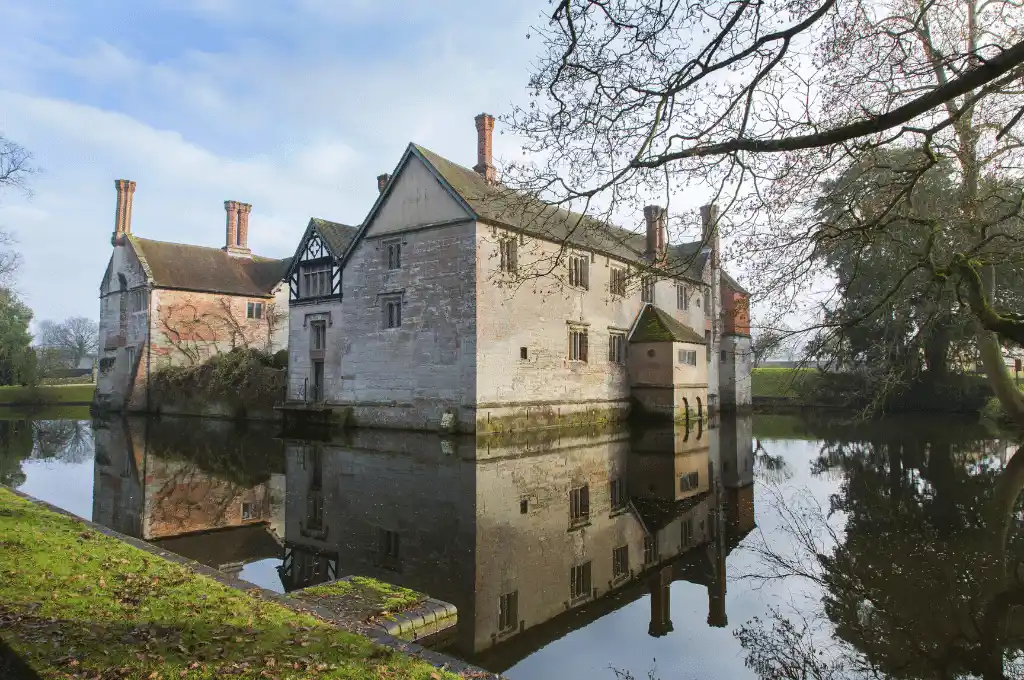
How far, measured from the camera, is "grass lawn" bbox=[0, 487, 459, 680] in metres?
3.41

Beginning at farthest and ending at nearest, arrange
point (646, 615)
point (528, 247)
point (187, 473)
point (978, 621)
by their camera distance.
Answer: point (528, 247)
point (187, 473)
point (646, 615)
point (978, 621)

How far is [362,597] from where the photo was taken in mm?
5215

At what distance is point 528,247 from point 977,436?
15.3 m

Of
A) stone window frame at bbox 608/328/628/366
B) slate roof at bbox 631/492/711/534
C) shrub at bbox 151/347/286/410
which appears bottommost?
slate roof at bbox 631/492/711/534

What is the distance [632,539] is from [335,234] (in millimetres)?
21236

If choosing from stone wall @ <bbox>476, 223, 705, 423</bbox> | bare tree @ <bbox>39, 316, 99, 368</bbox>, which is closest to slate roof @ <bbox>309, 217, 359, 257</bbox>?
stone wall @ <bbox>476, 223, 705, 423</bbox>

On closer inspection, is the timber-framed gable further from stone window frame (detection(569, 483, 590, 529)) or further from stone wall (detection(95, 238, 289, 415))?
stone window frame (detection(569, 483, 590, 529))

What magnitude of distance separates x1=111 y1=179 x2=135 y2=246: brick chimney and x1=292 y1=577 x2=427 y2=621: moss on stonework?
118ft

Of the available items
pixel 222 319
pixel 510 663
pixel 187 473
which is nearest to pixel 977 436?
pixel 510 663

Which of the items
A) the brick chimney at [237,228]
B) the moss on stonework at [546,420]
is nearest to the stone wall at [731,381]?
the moss on stonework at [546,420]

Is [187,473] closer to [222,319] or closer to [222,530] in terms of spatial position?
[222,530]

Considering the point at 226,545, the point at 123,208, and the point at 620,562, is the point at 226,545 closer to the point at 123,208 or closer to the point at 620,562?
the point at 620,562

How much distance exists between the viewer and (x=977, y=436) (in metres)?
19.6

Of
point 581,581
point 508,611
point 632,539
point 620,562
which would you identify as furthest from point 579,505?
point 508,611
